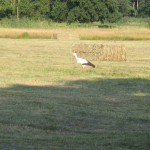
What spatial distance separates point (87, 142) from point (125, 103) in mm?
4673

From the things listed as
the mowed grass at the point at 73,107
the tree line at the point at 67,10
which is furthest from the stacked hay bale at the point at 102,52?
the tree line at the point at 67,10

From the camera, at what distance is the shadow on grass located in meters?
8.96

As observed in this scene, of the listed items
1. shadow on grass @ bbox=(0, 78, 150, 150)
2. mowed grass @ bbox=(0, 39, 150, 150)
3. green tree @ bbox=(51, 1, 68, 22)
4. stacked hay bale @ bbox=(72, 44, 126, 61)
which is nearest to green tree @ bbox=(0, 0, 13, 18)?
green tree @ bbox=(51, 1, 68, 22)

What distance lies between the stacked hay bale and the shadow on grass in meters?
11.2

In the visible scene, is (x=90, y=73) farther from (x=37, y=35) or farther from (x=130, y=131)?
(x=37, y=35)

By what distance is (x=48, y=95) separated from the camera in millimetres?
14500

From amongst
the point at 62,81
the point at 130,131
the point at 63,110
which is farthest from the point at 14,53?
the point at 130,131

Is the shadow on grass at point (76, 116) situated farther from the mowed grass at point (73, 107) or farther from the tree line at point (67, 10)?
the tree line at point (67, 10)

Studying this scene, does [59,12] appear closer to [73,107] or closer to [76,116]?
[73,107]

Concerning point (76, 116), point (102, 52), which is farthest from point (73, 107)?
point (102, 52)

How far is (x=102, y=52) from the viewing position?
28.5 m

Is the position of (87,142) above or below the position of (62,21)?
above

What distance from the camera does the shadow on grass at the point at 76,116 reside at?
896cm

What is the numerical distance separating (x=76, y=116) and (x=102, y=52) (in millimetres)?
17123
